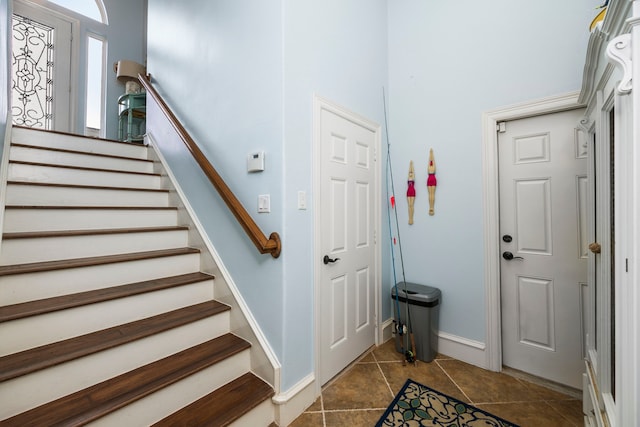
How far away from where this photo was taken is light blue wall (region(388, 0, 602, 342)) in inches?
74.0

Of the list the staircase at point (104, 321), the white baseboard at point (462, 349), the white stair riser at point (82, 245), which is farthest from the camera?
the white baseboard at point (462, 349)

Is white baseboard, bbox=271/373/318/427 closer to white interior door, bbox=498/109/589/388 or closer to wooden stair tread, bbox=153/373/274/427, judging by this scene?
wooden stair tread, bbox=153/373/274/427

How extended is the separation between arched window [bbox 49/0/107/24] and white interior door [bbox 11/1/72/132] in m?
0.27

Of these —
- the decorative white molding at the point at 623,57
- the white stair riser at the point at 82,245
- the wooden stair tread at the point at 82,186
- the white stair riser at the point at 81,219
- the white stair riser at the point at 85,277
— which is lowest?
the white stair riser at the point at 85,277

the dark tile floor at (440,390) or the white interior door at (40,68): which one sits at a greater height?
the white interior door at (40,68)

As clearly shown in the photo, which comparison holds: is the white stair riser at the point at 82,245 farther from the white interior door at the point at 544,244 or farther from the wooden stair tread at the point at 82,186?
the white interior door at the point at 544,244

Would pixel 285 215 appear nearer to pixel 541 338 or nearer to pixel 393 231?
pixel 393 231

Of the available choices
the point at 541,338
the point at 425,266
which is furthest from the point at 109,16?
the point at 541,338

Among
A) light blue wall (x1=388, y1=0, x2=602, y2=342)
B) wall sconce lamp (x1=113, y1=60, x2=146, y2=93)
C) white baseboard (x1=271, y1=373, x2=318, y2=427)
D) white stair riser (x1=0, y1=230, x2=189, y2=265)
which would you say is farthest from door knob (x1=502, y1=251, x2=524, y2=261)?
wall sconce lamp (x1=113, y1=60, x2=146, y2=93)

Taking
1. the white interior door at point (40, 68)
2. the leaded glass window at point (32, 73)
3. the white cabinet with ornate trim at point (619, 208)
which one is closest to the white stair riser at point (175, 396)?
the white cabinet with ornate trim at point (619, 208)

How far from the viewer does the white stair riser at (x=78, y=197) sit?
182 centimetres

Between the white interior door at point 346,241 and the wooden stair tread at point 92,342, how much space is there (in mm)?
783

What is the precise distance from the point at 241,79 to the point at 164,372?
181 centimetres

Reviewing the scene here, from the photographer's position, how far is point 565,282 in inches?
73.9
